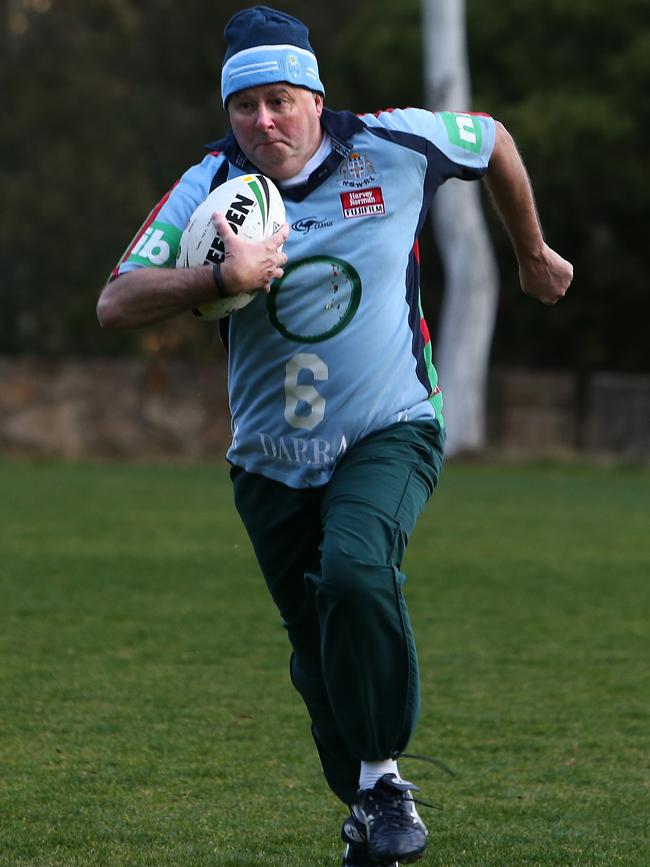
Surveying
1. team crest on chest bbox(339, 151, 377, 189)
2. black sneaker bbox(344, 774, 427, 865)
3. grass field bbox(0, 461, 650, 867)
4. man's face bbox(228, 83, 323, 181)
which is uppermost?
man's face bbox(228, 83, 323, 181)

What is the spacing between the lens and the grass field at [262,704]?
15.5ft

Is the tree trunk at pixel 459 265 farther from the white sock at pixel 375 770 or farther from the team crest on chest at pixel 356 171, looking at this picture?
the white sock at pixel 375 770

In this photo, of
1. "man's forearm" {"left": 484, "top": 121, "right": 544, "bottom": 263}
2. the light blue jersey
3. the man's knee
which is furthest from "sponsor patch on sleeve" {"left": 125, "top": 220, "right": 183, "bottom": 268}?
"man's forearm" {"left": 484, "top": 121, "right": 544, "bottom": 263}

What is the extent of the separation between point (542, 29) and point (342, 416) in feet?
Answer: 79.6

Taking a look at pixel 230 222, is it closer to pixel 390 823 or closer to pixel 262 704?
pixel 390 823

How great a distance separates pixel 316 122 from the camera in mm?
4445

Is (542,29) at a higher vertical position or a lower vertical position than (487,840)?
higher

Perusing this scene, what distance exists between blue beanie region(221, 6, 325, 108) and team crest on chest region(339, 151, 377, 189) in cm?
20

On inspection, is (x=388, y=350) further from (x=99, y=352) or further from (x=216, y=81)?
(x=216, y=81)

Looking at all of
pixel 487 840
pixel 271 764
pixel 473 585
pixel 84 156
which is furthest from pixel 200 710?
pixel 84 156

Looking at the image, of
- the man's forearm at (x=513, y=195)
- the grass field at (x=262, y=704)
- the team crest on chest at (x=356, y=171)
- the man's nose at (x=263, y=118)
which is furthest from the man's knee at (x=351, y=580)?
the man's forearm at (x=513, y=195)

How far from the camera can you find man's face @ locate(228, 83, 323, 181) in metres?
4.32

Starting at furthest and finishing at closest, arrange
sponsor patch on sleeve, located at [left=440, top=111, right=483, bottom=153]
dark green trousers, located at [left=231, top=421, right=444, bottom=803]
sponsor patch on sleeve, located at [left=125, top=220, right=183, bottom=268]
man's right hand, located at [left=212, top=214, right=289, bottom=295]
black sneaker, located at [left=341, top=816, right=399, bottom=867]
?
sponsor patch on sleeve, located at [left=440, top=111, right=483, bottom=153], black sneaker, located at [left=341, top=816, right=399, bottom=867], sponsor patch on sleeve, located at [left=125, top=220, right=183, bottom=268], dark green trousers, located at [left=231, top=421, right=444, bottom=803], man's right hand, located at [left=212, top=214, right=289, bottom=295]

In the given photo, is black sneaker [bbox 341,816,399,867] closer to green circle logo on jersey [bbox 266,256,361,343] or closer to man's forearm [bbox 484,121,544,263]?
green circle logo on jersey [bbox 266,256,361,343]
